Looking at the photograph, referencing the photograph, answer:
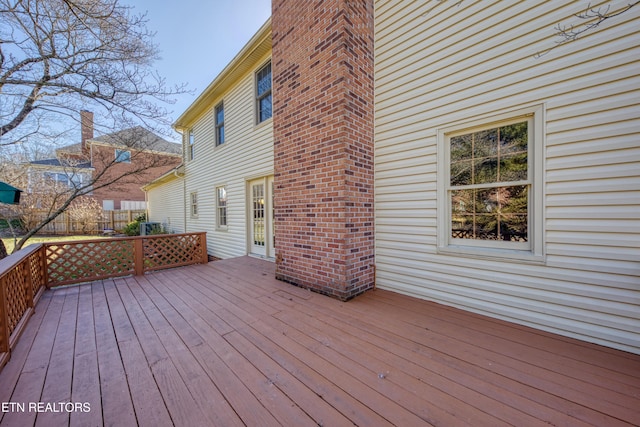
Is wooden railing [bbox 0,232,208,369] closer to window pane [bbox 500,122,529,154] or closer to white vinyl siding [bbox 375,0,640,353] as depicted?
white vinyl siding [bbox 375,0,640,353]

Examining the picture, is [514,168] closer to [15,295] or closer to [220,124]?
[15,295]

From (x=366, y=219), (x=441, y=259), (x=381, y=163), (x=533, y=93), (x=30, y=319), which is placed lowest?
(x=30, y=319)

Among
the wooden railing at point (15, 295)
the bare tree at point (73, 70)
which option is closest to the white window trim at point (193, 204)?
the bare tree at point (73, 70)

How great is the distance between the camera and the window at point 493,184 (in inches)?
93.9

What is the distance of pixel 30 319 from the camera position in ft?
8.96

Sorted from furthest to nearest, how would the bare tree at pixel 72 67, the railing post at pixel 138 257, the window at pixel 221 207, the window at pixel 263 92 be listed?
1. the window at pixel 221 207
2. the window at pixel 263 92
3. the railing post at pixel 138 257
4. the bare tree at pixel 72 67

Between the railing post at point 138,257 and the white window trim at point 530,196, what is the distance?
17.4ft

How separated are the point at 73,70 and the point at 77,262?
373 cm

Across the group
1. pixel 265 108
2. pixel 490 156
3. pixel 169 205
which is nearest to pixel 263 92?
pixel 265 108

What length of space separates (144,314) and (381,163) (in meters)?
3.62

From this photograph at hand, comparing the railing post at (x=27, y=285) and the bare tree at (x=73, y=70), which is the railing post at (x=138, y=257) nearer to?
the railing post at (x=27, y=285)

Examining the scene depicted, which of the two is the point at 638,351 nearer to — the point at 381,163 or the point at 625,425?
the point at 625,425

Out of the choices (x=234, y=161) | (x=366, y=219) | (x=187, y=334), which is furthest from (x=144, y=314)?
(x=234, y=161)

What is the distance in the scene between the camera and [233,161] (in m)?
6.69
